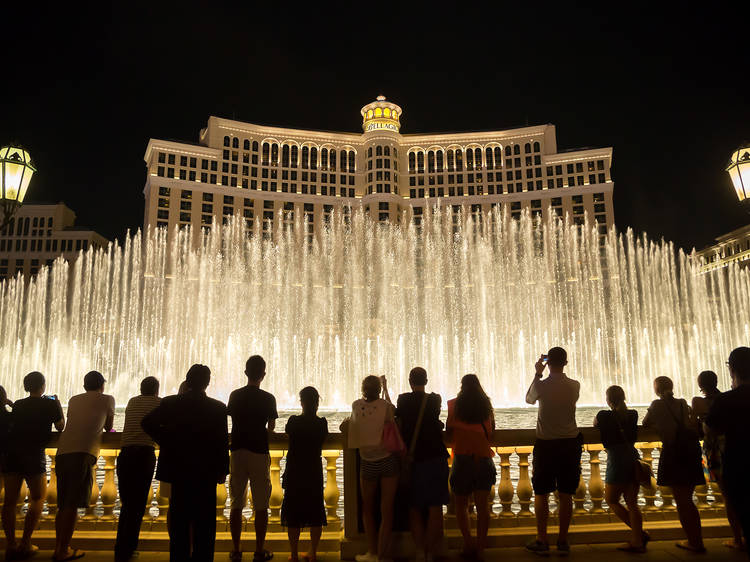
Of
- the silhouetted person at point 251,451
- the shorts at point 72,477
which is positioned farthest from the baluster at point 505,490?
the shorts at point 72,477

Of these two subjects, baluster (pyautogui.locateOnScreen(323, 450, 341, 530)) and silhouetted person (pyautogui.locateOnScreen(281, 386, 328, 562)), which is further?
baluster (pyautogui.locateOnScreen(323, 450, 341, 530))

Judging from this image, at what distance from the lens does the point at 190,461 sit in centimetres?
441

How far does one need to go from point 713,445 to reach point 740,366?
3.50 ft

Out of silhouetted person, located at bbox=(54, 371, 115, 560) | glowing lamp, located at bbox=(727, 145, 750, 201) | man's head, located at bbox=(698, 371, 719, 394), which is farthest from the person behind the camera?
glowing lamp, located at bbox=(727, 145, 750, 201)

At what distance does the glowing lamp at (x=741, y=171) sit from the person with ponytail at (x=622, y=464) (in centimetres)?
495

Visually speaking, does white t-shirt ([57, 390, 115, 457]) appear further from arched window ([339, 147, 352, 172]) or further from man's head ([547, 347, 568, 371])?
arched window ([339, 147, 352, 172])

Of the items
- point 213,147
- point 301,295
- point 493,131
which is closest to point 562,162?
point 493,131

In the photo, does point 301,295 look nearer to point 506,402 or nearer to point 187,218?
point 187,218

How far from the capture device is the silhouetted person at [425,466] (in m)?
→ 5.00

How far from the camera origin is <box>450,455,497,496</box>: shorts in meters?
5.13

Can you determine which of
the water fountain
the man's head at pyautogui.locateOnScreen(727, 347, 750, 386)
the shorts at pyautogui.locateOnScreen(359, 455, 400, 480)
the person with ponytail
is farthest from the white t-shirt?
the water fountain

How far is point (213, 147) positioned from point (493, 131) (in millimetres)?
38373

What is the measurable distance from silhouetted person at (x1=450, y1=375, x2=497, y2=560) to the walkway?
34 centimetres

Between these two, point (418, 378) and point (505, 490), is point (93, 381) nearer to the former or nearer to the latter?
point (418, 378)
